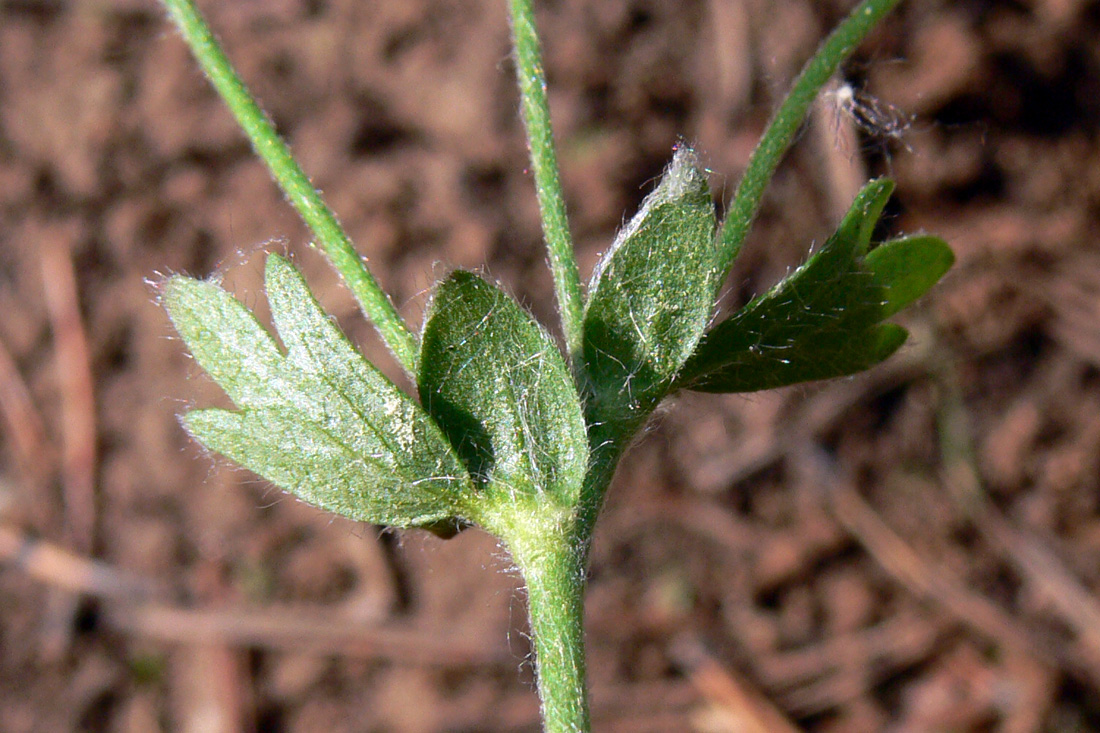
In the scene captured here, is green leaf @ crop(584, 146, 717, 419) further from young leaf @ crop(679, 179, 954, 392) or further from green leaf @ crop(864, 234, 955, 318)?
green leaf @ crop(864, 234, 955, 318)

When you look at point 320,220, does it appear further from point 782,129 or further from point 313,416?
point 782,129

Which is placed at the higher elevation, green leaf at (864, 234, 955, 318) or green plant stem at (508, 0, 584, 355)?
green plant stem at (508, 0, 584, 355)

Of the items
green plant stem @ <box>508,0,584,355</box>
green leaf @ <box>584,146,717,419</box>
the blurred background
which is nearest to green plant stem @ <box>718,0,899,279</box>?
green leaf @ <box>584,146,717,419</box>

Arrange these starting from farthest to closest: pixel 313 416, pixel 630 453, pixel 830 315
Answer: pixel 630 453 < pixel 830 315 < pixel 313 416

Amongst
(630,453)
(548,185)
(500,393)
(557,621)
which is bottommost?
(557,621)

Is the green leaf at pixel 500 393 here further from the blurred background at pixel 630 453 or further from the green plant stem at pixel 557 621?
the blurred background at pixel 630 453

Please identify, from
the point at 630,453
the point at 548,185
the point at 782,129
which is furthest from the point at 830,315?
the point at 630,453

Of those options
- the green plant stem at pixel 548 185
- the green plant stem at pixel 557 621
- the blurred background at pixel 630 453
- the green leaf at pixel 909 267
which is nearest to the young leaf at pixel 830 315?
the green leaf at pixel 909 267
